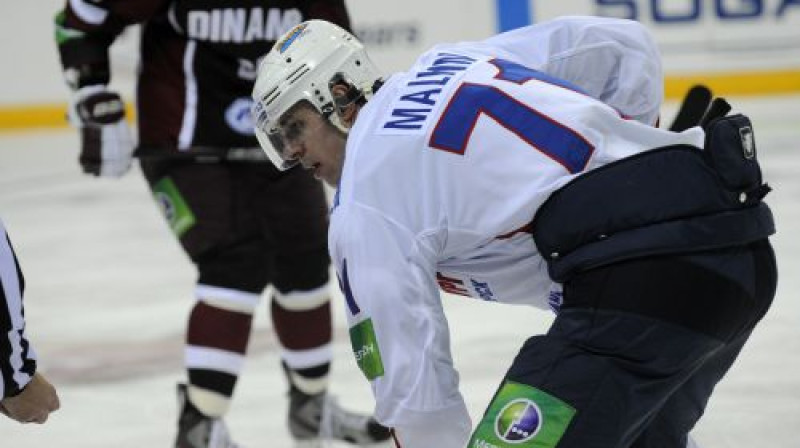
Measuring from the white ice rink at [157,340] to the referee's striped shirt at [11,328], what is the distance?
1.20 meters

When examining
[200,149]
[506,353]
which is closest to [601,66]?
[200,149]

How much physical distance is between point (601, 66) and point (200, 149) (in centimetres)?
111

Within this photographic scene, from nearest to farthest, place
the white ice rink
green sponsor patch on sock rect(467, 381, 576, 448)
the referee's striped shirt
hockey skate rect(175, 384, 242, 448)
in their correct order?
green sponsor patch on sock rect(467, 381, 576, 448), the referee's striped shirt, hockey skate rect(175, 384, 242, 448), the white ice rink

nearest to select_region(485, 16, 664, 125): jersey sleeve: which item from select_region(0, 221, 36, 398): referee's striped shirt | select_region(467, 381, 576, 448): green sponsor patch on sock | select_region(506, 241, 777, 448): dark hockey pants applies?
select_region(506, 241, 777, 448): dark hockey pants

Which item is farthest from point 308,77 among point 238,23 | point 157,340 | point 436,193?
point 157,340

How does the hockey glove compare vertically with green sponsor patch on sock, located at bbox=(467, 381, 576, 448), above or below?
below

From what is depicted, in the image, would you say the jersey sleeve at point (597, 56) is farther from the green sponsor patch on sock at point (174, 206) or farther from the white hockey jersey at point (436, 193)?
the green sponsor patch on sock at point (174, 206)

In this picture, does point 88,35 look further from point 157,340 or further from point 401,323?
point 401,323

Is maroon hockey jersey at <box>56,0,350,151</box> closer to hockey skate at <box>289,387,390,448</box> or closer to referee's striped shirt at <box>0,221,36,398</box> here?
hockey skate at <box>289,387,390,448</box>

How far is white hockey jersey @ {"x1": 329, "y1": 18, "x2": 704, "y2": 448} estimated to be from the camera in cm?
198

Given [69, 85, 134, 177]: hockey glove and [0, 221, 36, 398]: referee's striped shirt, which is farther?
[69, 85, 134, 177]: hockey glove

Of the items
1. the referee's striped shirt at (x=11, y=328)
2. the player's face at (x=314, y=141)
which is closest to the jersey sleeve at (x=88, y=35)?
the player's face at (x=314, y=141)

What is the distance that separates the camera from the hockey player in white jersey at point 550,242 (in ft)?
6.41

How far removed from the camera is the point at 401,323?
6.47 feet
